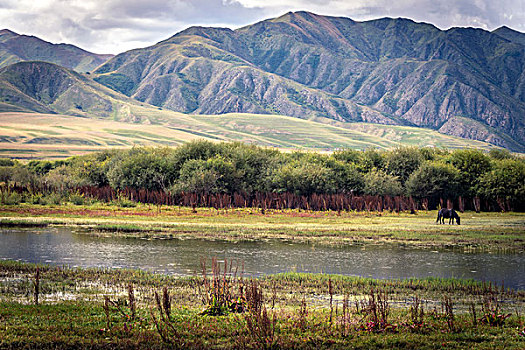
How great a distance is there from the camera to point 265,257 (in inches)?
1181

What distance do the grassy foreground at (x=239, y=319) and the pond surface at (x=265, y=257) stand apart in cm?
492

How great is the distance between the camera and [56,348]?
494 inches

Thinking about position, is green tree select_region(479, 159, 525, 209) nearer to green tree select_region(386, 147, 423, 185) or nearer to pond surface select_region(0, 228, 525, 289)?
green tree select_region(386, 147, 423, 185)

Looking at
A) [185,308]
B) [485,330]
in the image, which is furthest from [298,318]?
[485,330]

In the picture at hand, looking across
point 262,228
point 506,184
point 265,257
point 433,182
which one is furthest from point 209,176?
point 265,257

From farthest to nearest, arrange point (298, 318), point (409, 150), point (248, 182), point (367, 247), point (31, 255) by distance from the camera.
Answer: point (409, 150), point (248, 182), point (367, 247), point (31, 255), point (298, 318)

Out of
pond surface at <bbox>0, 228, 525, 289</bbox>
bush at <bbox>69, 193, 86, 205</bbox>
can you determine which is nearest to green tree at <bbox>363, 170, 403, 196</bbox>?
bush at <bbox>69, 193, 86, 205</bbox>

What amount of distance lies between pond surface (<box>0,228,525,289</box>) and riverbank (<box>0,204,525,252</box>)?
3002mm

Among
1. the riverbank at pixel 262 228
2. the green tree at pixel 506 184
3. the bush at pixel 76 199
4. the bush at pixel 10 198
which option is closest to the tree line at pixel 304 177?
the green tree at pixel 506 184

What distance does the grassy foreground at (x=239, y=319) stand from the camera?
13.2 m

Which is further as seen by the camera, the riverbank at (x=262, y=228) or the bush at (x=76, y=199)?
the bush at (x=76, y=199)

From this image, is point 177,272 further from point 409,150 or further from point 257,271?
point 409,150

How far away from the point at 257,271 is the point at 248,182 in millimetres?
52333

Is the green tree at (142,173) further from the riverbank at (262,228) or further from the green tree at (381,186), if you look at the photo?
the green tree at (381,186)
